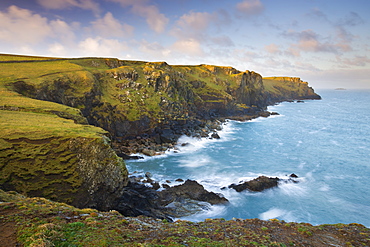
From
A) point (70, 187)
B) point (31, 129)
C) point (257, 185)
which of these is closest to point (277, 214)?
point (257, 185)

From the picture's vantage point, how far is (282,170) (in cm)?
4644

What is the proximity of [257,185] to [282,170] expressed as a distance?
1317cm

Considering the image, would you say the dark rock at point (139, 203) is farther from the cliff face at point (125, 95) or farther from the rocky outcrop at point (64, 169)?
the cliff face at point (125, 95)

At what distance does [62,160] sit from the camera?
22812 millimetres

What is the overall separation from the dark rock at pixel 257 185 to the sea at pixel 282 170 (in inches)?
40.9

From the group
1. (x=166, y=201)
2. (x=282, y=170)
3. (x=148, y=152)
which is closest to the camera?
(x=166, y=201)

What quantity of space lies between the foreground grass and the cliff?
822 centimetres

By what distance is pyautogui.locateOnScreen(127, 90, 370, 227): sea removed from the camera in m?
31.8

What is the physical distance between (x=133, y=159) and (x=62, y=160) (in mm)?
25594

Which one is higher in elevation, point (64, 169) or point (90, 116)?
point (90, 116)

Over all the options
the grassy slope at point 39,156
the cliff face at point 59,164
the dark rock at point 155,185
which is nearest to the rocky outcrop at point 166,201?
the dark rock at point 155,185

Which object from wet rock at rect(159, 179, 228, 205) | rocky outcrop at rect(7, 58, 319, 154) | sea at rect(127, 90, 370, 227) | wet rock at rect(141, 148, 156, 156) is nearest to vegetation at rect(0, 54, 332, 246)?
rocky outcrop at rect(7, 58, 319, 154)

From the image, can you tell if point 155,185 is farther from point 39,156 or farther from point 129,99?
point 129,99

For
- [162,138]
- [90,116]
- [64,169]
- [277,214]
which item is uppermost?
[90,116]
